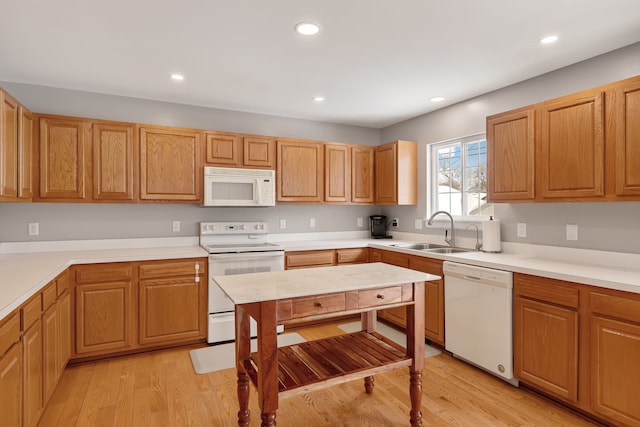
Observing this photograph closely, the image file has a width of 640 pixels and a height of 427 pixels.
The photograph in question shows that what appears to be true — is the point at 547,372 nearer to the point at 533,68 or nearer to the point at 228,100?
the point at 533,68

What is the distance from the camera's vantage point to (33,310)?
6.45 ft

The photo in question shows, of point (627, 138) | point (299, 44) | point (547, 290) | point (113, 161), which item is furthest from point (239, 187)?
point (627, 138)

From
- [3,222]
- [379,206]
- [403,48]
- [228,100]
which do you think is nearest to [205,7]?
[403,48]

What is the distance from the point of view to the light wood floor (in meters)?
2.20

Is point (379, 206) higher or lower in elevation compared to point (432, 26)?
lower

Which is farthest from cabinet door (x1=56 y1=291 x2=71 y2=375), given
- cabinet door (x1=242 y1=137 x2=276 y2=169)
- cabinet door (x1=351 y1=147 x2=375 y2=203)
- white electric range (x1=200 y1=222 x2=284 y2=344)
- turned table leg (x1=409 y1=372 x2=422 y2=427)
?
cabinet door (x1=351 y1=147 x2=375 y2=203)

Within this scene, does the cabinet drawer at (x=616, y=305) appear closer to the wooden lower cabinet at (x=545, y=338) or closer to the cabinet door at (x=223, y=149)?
the wooden lower cabinet at (x=545, y=338)

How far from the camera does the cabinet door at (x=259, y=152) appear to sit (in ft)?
12.7

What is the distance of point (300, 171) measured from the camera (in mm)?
4145

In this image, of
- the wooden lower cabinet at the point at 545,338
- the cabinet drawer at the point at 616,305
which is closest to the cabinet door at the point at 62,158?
the wooden lower cabinet at the point at 545,338

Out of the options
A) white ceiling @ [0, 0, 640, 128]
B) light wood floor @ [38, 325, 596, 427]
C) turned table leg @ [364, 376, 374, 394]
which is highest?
white ceiling @ [0, 0, 640, 128]

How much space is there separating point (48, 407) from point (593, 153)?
12.9 ft

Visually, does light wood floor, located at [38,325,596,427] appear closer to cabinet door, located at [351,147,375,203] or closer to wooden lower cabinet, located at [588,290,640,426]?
wooden lower cabinet, located at [588,290,640,426]

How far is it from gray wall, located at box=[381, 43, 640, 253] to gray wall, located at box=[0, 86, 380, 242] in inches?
65.5
